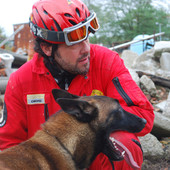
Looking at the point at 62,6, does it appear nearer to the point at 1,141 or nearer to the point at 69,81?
the point at 69,81

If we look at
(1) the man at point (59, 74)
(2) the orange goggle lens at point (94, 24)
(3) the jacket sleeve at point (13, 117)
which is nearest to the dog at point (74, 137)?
(1) the man at point (59, 74)

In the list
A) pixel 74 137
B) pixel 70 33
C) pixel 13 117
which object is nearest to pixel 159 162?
pixel 74 137

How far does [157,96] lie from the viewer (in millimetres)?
6391

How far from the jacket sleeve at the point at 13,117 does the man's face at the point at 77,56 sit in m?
0.73

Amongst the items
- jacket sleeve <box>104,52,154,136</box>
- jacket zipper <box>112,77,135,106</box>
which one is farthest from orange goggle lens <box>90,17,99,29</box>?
jacket zipper <box>112,77,135,106</box>

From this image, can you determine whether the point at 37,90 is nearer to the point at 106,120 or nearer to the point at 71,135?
the point at 71,135

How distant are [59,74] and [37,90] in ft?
1.22

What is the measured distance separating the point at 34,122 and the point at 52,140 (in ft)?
2.73

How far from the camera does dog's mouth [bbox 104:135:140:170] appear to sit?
8.01 ft

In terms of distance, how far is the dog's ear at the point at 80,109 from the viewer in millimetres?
2064

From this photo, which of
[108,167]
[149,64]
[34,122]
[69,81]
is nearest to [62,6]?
[69,81]

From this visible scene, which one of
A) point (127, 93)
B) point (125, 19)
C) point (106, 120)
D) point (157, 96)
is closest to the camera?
point (106, 120)

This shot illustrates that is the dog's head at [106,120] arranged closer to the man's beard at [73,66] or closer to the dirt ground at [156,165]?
the man's beard at [73,66]

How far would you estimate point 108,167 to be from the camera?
2.59 meters
